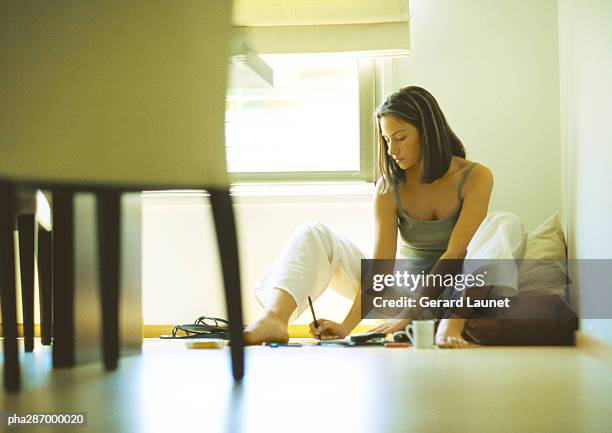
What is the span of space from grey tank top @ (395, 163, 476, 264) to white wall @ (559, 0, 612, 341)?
0.39 meters

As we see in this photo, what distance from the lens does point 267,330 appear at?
2.20m

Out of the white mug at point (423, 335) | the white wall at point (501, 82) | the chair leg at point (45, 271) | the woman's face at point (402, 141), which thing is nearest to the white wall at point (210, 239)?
the white wall at point (501, 82)

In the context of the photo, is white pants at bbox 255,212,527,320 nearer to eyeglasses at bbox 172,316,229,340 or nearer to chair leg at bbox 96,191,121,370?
eyeglasses at bbox 172,316,229,340

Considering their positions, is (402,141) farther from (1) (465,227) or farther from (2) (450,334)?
(2) (450,334)

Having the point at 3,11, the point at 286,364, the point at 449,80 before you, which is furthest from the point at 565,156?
the point at 3,11

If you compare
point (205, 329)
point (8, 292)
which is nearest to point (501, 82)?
point (205, 329)

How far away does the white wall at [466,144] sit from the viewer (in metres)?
3.18

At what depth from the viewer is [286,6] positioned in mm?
3217

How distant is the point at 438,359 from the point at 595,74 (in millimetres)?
973

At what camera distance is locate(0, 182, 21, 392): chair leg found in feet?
4.12

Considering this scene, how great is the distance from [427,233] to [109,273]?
1.20 meters

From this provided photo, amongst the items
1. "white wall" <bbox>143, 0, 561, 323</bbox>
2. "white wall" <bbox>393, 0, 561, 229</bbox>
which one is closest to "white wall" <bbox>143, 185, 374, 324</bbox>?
"white wall" <bbox>143, 0, 561, 323</bbox>

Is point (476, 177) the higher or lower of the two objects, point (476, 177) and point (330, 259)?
the higher

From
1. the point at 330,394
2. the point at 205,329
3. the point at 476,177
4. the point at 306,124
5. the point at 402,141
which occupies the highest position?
the point at 306,124
